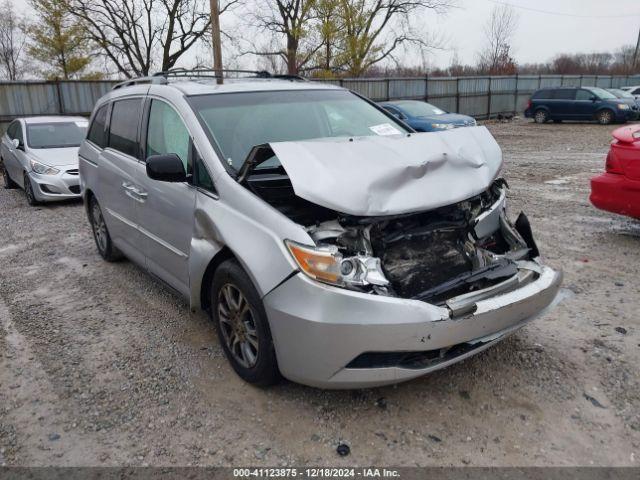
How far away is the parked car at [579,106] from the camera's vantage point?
20.7m

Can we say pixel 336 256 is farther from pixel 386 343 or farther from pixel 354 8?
pixel 354 8

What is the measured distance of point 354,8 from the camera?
30328 mm

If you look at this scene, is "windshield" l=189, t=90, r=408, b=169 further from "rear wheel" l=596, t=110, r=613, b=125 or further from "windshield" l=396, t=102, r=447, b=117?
"rear wheel" l=596, t=110, r=613, b=125

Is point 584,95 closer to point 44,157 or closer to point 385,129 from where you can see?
point 44,157

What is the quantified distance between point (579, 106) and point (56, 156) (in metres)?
20.1

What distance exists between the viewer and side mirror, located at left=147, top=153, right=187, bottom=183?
3.20 metres

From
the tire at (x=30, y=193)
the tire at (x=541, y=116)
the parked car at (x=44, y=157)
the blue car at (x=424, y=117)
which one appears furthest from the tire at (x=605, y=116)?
the tire at (x=30, y=193)

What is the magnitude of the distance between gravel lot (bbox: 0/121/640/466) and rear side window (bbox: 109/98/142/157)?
1.30 metres

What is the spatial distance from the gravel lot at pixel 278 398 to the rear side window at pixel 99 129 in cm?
146

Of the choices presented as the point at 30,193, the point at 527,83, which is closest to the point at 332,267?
the point at 30,193

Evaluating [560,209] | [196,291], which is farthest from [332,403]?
[560,209]

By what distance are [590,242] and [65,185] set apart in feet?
25.4

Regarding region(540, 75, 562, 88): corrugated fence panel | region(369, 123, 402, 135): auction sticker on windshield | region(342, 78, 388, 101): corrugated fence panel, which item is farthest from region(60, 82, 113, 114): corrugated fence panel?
region(540, 75, 562, 88): corrugated fence panel

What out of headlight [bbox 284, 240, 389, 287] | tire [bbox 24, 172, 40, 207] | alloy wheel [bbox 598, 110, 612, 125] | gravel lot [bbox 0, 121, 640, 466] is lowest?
gravel lot [bbox 0, 121, 640, 466]
